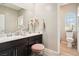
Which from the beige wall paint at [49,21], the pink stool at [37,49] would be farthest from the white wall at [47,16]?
the pink stool at [37,49]

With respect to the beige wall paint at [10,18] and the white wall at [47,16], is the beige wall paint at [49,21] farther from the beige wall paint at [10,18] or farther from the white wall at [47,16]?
the beige wall paint at [10,18]

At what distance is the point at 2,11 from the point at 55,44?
1.21 m

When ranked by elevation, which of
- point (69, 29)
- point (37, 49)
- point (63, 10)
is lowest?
point (37, 49)

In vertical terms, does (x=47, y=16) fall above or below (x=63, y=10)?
below

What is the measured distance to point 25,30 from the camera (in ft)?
6.75

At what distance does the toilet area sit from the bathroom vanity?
477mm

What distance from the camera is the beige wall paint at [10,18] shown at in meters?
1.93

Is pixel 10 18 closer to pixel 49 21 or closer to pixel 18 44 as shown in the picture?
pixel 18 44

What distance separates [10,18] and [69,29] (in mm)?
1182

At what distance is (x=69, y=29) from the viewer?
2057 millimetres

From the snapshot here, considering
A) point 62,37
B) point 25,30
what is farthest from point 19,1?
point 62,37

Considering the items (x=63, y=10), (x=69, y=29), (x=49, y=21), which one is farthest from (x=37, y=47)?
(x=63, y=10)

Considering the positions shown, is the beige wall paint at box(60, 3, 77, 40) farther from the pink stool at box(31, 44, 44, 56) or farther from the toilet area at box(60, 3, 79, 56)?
the pink stool at box(31, 44, 44, 56)

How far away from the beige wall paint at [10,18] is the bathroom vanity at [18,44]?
0.19m
